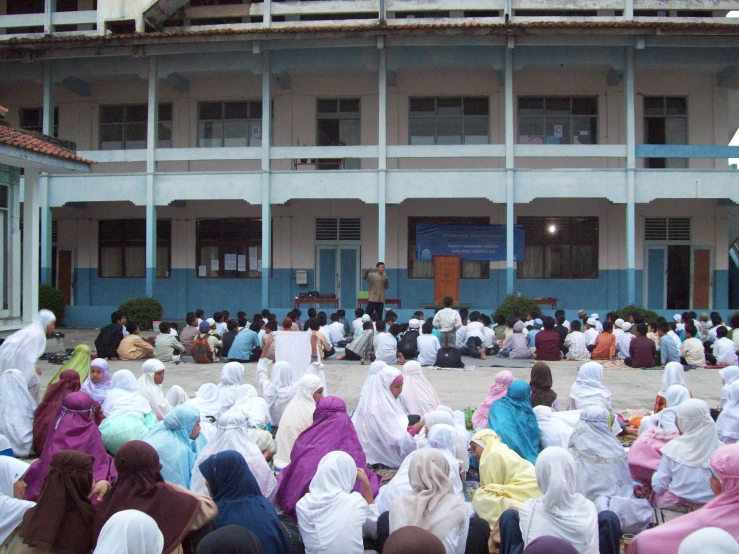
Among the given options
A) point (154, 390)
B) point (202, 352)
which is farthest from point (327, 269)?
point (154, 390)

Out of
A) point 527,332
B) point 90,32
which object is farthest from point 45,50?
point 527,332

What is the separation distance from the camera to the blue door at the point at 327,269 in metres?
16.5

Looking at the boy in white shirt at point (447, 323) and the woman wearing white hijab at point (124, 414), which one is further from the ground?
the boy in white shirt at point (447, 323)

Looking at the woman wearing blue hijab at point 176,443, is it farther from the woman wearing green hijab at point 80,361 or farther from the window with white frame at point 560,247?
the window with white frame at point 560,247

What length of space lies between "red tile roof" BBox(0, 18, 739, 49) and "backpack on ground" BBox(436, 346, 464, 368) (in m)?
7.09

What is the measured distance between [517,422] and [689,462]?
1341 mm

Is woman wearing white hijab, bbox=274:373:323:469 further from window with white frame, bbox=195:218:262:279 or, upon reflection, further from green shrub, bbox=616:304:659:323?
window with white frame, bbox=195:218:262:279

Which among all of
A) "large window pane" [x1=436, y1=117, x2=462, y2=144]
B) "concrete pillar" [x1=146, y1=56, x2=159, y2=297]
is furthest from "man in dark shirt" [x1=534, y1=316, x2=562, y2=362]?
"concrete pillar" [x1=146, y1=56, x2=159, y2=297]

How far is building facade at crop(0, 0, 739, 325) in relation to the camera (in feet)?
47.2

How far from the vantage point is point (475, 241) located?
1595 cm

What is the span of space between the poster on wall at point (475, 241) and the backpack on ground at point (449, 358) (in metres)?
5.87

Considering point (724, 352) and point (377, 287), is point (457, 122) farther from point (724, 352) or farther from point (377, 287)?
point (724, 352)

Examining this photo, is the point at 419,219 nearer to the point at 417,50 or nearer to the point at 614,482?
the point at 417,50

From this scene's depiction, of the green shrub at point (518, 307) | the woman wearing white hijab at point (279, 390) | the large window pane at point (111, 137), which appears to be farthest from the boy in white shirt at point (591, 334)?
the large window pane at point (111, 137)
